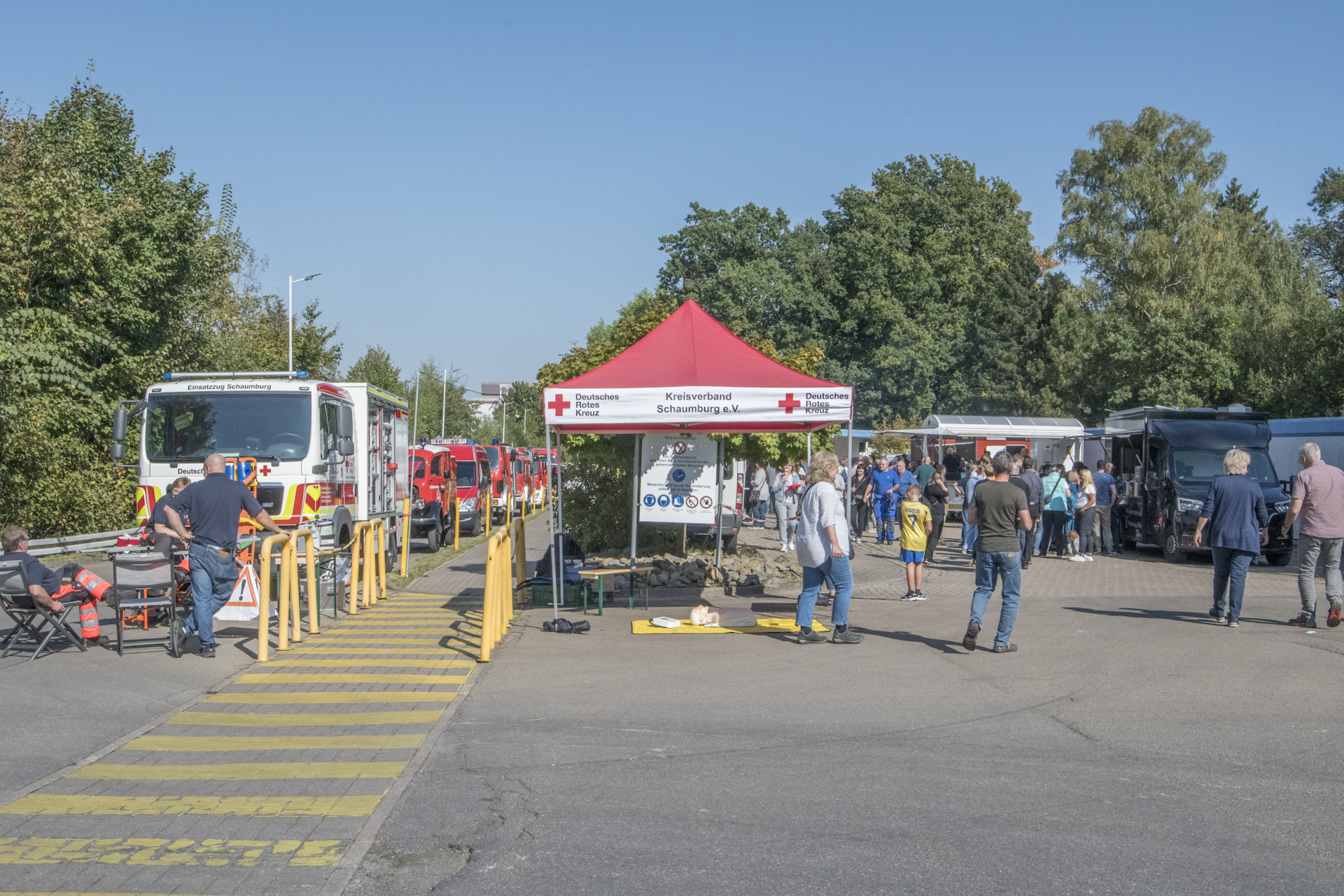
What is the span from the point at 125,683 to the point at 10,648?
2075mm

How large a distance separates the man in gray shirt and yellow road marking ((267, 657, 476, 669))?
8.53m

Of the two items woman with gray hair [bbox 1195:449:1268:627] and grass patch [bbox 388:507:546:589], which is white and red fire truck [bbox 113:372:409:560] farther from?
woman with gray hair [bbox 1195:449:1268:627]

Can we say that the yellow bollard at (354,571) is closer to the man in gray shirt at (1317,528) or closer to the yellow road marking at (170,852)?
the yellow road marking at (170,852)

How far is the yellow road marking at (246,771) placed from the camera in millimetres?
6207

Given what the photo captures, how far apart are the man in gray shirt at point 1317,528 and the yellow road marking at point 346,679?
28.4ft

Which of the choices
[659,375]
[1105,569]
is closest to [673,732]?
[659,375]

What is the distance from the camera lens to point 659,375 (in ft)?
42.2

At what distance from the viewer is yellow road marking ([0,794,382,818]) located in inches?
217

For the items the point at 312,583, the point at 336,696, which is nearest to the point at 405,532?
the point at 312,583

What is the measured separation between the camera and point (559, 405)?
40.2 feet

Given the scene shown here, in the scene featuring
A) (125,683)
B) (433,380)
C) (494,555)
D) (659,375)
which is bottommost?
(125,683)

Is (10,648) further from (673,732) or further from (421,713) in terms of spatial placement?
(673,732)

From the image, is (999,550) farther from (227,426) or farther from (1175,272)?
(1175,272)

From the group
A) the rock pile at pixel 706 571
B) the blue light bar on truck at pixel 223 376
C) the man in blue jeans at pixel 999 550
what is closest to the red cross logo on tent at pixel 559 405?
the rock pile at pixel 706 571
